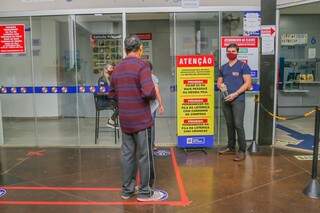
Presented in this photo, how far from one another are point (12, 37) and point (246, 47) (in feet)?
14.1

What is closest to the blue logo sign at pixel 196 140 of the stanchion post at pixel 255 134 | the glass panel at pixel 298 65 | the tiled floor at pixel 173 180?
the tiled floor at pixel 173 180

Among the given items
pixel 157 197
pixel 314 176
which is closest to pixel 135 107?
pixel 157 197

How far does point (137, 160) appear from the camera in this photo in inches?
180

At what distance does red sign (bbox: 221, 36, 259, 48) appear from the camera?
696cm

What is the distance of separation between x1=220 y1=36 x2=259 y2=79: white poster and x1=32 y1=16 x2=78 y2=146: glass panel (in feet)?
9.36

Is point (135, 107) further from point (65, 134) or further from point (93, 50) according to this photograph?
point (65, 134)

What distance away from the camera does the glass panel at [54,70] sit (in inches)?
293

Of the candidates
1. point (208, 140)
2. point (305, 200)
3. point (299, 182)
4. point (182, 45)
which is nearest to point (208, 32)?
point (182, 45)

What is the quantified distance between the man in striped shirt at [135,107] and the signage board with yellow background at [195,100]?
220 centimetres

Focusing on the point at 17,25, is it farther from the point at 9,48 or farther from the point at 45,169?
the point at 45,169

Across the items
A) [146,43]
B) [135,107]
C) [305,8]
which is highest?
[305,8]

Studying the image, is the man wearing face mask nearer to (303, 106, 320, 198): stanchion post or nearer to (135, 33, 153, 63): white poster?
(303, 106, 320, 198): stanchion post

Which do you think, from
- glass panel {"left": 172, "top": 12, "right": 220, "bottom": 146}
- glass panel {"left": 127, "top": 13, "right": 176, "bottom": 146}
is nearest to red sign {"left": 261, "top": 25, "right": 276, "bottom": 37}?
glass panel {"left": 172, "top": 12, "right": 220, "bottom": 146}

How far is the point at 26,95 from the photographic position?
771 cm
